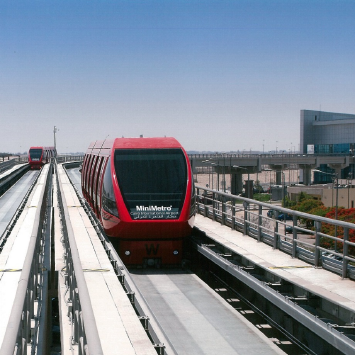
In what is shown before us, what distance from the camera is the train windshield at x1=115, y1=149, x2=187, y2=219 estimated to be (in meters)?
13.8

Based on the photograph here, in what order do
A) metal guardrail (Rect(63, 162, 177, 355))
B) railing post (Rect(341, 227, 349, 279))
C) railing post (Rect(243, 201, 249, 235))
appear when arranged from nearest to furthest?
metal guardrail (Rect(63, 162, 177, 355)) < railing post (Rect(341, 227, 349, 279)) < railing post (Rect(243, 201, 249, 235))

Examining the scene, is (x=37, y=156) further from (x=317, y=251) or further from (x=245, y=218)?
(x=317, y=251)

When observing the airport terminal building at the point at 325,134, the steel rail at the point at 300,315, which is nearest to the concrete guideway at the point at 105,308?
the steel rail at the point at 300,315

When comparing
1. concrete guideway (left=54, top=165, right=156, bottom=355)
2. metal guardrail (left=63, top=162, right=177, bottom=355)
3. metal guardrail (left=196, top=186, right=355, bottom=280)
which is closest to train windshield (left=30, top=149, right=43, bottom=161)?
metal guardrail (left=196, top=186, right=355, bottom=280)

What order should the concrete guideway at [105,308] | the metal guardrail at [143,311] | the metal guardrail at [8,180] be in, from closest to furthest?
the concrete guideway at [105,308], the metal guardrail at [143,311], the metal guardrail at [8,180]

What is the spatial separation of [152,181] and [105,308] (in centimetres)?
640

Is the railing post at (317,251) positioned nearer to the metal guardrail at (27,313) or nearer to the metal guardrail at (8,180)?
the metal guardrail at (27,313)

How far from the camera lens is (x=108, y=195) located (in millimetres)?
14250

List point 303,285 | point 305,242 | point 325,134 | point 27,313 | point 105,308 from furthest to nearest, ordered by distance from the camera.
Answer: point 325,134 → point 305,242 → point 303,285 → point 105,308 → point 27,313

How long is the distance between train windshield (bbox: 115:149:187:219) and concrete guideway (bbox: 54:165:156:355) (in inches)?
53.7

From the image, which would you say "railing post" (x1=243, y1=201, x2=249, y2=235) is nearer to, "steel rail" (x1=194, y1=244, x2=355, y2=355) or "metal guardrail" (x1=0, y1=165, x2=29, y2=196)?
"steel rail" (x1=194, y1=244, x2=355, y2=355)

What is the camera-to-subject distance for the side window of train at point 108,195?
45.4ft

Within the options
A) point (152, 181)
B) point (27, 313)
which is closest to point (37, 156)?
point (152, 181)

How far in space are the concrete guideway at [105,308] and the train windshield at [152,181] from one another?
1364mm
